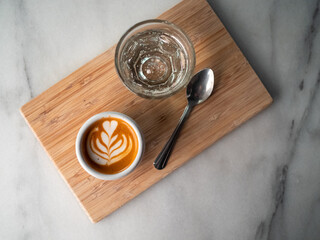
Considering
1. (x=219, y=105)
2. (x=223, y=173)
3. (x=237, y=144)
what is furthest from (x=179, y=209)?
(x=219, y=105)

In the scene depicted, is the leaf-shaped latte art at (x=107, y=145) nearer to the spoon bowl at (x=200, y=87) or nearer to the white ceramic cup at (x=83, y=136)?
the white ceramic cup at (x=83, y=136)

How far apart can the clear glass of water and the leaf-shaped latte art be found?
191mm

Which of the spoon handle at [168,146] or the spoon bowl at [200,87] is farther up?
the spoon bowl at [200,87]

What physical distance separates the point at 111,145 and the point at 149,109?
0.67 feet

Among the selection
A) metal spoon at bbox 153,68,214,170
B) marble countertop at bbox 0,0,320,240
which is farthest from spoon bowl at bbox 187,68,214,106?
marble countertop at bbox 0,0,320,240

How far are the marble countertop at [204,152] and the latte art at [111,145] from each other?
0.73 feet

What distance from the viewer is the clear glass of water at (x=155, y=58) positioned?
0.98 m

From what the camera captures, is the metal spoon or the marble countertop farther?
the marble countertop

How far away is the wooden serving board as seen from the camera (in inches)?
42.4

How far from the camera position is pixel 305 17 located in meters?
1.20

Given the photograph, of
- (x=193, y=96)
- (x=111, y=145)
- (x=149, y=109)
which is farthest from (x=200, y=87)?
(x=111, y=145)

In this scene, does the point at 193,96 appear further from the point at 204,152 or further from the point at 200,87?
the point at 204,152

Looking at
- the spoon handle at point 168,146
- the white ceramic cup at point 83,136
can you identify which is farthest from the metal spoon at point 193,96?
the white ceramic cup at point 83,136

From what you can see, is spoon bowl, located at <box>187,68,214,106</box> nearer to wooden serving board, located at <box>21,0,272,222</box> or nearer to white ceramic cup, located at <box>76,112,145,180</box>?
wooden serving board, located at <box>21,0,272,222</box>
